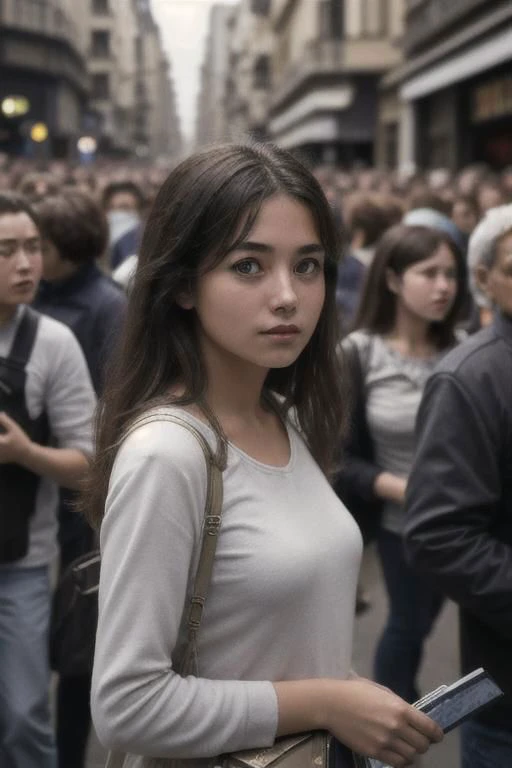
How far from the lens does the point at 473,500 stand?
2885 mm

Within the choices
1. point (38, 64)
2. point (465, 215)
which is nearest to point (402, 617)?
point (465, 215)

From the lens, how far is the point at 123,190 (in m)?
10.6

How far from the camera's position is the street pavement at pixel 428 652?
471 cm

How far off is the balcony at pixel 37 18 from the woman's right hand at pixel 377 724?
5482 cm

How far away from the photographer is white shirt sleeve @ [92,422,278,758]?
2.02m

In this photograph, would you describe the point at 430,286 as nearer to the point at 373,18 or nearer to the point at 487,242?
the point at 487,242

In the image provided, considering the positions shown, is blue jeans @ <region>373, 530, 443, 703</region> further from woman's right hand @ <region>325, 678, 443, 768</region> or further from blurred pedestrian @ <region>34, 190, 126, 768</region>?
woman's right hand @ <region>325, 678, 443, 768</region>

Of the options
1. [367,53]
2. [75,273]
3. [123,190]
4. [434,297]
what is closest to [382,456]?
[434,297]

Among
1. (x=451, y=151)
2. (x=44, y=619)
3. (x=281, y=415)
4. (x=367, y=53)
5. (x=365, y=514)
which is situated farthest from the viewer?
(x=367, y=53)

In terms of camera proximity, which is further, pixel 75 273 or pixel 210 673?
pixel 75 273

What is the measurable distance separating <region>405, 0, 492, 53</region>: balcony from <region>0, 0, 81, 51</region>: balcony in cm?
2293

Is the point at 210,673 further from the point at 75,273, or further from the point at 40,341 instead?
the point at 75,273

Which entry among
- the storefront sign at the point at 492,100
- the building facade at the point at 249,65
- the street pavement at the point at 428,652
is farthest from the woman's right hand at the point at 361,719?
the building facade at the point at 249,65

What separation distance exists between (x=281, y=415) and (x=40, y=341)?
153cm
